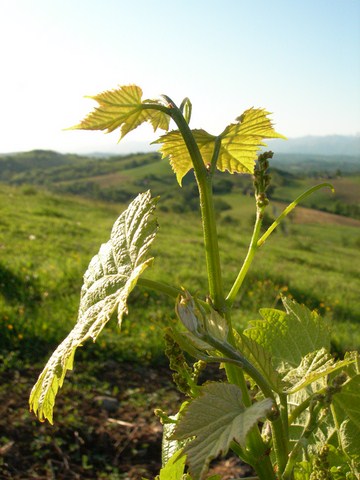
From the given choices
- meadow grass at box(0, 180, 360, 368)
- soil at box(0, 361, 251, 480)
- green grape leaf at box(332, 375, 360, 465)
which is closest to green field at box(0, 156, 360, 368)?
meadow grass at box(0, 180, 360, 368)

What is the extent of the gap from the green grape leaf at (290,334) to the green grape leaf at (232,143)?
30 centimetres

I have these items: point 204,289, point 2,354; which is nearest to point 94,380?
point 2,354

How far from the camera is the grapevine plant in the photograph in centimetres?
62

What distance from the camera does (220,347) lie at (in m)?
0.60

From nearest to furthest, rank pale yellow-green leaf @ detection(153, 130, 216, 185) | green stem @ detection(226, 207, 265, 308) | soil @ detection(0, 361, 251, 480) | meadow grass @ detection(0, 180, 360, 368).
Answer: green stem @ detection(226, 207, 265, 308), pale yellow-green leaf @ detection(153, 130, 216, 185), soil @ detection(0, 361, 251, 480), meadow grass @ detection(0, 180, 360, 368)

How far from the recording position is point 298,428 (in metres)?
1.00

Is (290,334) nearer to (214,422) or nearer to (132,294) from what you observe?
(214,422)

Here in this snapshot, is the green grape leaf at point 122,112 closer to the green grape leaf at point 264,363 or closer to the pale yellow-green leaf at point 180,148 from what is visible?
the pale yellow-green leaf at point 180,148

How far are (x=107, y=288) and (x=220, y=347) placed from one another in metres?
0.27

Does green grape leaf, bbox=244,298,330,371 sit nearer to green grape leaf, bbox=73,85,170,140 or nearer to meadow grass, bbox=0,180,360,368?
→ meadow grass, bbox=0,180,360,368

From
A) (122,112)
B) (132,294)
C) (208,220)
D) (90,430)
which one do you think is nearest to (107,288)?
(208,220)

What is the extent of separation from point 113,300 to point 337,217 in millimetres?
54019

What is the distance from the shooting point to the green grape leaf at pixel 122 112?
89cm

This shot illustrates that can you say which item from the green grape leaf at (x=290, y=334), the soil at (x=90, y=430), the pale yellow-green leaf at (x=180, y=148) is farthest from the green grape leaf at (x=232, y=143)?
the soil at (x=90, y=430)
